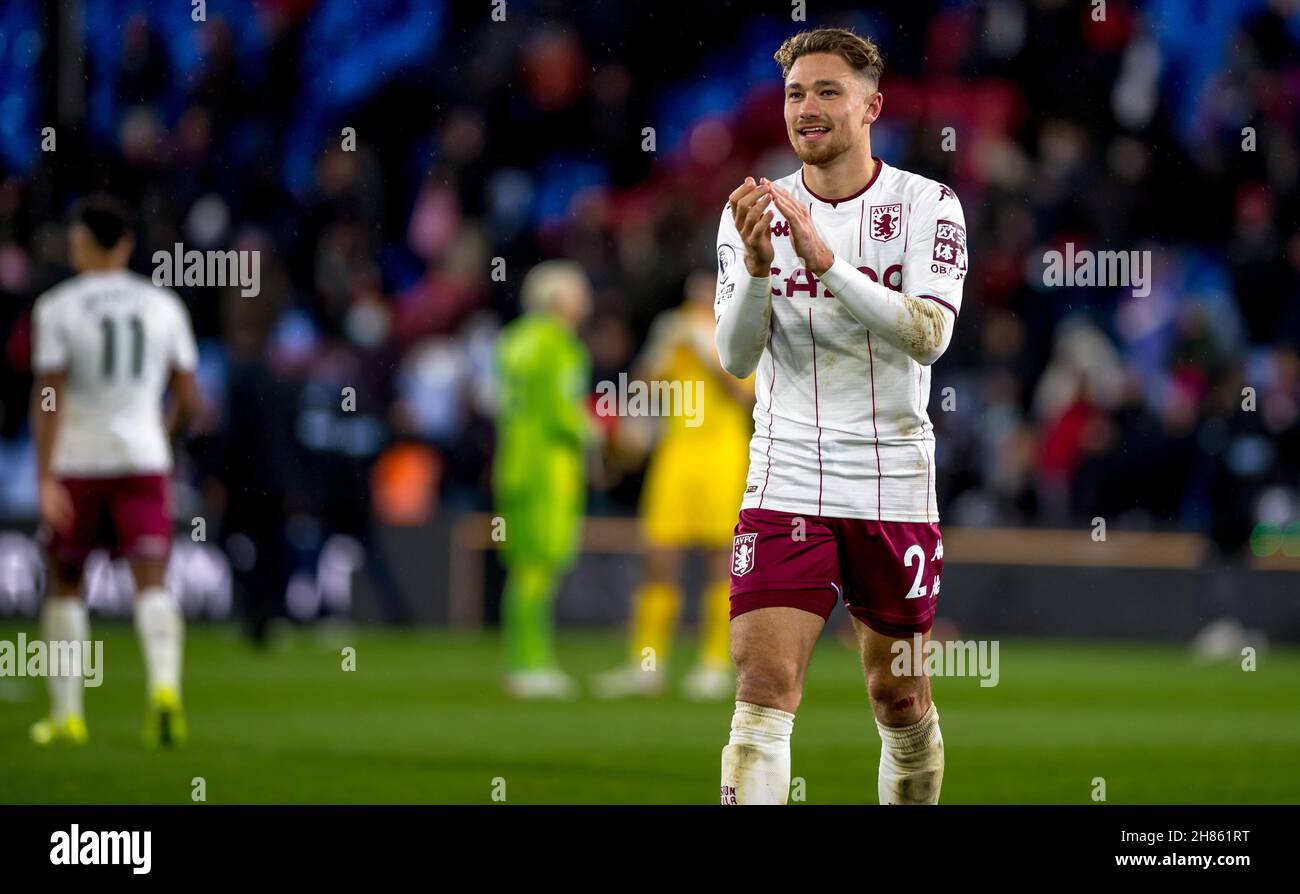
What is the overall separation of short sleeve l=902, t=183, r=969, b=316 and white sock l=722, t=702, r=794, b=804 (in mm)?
1259

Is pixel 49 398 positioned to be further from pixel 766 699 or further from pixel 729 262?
pixel 766 699

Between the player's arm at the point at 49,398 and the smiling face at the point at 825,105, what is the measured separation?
15.7 ft

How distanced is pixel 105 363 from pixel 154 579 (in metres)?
1.03

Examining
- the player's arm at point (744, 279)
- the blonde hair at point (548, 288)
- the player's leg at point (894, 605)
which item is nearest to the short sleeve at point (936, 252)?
the player's arm at point (744, 279)

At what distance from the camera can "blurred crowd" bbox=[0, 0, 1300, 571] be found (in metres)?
17.6

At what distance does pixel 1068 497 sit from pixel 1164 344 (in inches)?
74.4

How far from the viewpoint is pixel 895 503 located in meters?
5.91

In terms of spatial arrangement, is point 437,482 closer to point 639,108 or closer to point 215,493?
point 215,493

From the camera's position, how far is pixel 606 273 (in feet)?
62.6

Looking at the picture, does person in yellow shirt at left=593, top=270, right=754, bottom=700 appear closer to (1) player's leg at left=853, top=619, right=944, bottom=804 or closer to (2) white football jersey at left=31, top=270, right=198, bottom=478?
(2) white football jersey at left=31, top=270, right=198, bottom=478

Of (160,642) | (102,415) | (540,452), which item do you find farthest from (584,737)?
(540,452)
